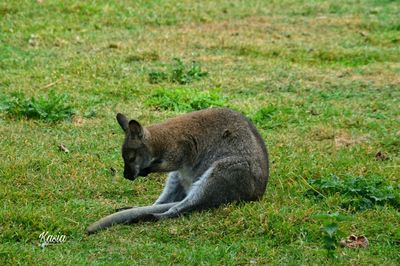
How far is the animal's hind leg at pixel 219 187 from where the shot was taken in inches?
265

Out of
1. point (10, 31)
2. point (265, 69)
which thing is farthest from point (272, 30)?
point (10, 31)

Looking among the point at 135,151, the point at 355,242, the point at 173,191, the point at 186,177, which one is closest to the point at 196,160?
the point at 186,177

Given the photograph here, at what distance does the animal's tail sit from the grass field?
0.26 feet

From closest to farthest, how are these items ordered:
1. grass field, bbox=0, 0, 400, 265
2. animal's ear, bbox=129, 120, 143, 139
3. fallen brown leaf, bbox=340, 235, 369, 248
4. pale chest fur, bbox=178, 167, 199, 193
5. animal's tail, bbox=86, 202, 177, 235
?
fallen brown leaf, bbox=340, 235, 369, 248 < grass field, bbox=0, 0, 400, 265 < animal's tail, bbox=86, 202, 177, 235 < animal's ear, bbox=129, 120, 143, 139 < pale chest fur, bbox=178, 167, 199, 193

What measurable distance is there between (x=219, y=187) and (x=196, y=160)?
0.38m

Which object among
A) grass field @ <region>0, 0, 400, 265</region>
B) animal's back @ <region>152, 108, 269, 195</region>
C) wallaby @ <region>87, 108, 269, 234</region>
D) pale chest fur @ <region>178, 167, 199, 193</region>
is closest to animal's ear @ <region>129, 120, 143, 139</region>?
wallaby @ <region>87, 108, 269, 234</region>

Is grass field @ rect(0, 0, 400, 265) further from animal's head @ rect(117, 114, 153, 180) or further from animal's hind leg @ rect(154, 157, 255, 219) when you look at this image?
animal's head @ rect(117, 114, 153, 180)

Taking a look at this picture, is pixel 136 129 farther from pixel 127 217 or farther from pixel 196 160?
pixel 127 217

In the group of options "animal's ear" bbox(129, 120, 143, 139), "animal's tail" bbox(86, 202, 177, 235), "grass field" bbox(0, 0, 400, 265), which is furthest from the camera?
"animal's ear" bbox(129, 120, 143, 139)

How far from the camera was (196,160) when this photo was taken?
23.0ft

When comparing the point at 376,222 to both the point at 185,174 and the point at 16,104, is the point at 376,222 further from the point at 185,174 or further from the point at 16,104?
the point at 16,104

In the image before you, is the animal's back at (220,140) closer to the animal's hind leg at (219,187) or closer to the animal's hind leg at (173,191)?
the animal's hind leg at (219,187)

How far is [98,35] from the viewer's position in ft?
47.6

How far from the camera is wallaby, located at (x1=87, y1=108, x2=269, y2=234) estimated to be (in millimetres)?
6738
